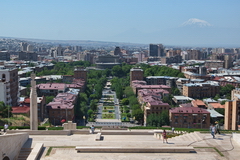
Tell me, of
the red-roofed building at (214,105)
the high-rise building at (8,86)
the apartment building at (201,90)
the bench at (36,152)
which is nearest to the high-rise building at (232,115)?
the red-roofed building at (214,105)

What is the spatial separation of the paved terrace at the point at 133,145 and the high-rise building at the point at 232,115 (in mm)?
16846

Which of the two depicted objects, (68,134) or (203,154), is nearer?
(203,154)

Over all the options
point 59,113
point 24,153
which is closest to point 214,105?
point 59,113

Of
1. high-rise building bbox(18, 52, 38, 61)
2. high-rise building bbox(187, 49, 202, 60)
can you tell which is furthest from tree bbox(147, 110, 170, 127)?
high-rise building bbox(187, 49, 202, 60)

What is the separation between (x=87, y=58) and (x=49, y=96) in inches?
3734

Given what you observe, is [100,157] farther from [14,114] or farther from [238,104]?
[238,104]

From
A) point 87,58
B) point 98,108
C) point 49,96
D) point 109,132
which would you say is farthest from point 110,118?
point 87,58

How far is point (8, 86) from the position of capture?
3816 centimetres

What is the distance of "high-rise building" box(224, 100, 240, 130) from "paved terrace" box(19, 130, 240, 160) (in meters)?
16.8

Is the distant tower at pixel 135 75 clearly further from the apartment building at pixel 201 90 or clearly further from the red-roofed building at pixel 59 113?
the red-roofed building at pixel 59 113

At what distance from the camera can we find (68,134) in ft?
62.1

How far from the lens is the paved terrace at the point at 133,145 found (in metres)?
14.5

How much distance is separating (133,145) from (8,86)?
2539 cm

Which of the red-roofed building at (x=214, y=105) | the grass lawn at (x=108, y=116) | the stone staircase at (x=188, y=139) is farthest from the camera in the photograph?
the red-roofed building at (x=214, y=105)
